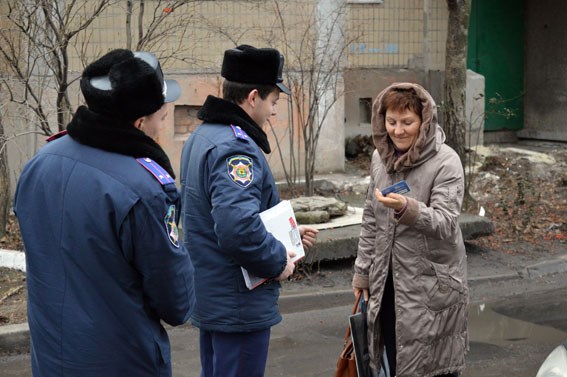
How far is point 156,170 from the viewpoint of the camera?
2.80 meters

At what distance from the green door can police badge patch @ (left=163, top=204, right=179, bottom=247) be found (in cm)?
1163

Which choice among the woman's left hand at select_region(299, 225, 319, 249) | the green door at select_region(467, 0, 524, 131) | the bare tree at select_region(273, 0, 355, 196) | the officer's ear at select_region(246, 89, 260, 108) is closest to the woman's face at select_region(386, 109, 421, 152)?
the woman's left hand at select_region(299, 225, 319, 249)

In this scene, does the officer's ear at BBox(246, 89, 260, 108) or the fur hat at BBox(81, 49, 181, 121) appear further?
the officer's ear at BBox(246, 89, 260, 108)

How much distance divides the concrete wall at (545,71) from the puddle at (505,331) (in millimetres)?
7610

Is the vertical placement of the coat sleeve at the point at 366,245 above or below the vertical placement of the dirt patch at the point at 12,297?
above

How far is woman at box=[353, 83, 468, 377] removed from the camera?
3.96 m

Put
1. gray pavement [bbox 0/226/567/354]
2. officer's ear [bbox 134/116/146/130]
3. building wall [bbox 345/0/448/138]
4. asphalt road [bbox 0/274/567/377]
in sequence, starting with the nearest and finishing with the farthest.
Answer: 1. officer's ear [bbox 134/116/146/130]
2. asphalt road [bbox 0/274/567/377]
3. gray pavement [bbox 0/226/567/354]
4. building wall [bbox 345/0/448/138]

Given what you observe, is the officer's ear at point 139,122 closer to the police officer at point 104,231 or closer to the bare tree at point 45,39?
the police officer at point 104,231

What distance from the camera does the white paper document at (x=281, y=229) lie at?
3.68m

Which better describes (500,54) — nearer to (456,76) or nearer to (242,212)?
(456,76)

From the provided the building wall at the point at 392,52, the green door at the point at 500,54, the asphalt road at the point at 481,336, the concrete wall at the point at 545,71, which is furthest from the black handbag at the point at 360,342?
the concrete wall at the point at 545,71

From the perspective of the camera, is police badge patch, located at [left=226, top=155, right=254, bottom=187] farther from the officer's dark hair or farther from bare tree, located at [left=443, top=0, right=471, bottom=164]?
bare tree, located at [left=443, top=0, right=471, bottom=164]

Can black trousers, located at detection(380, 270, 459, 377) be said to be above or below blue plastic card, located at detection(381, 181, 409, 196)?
below

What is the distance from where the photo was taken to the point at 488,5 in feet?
46.4
